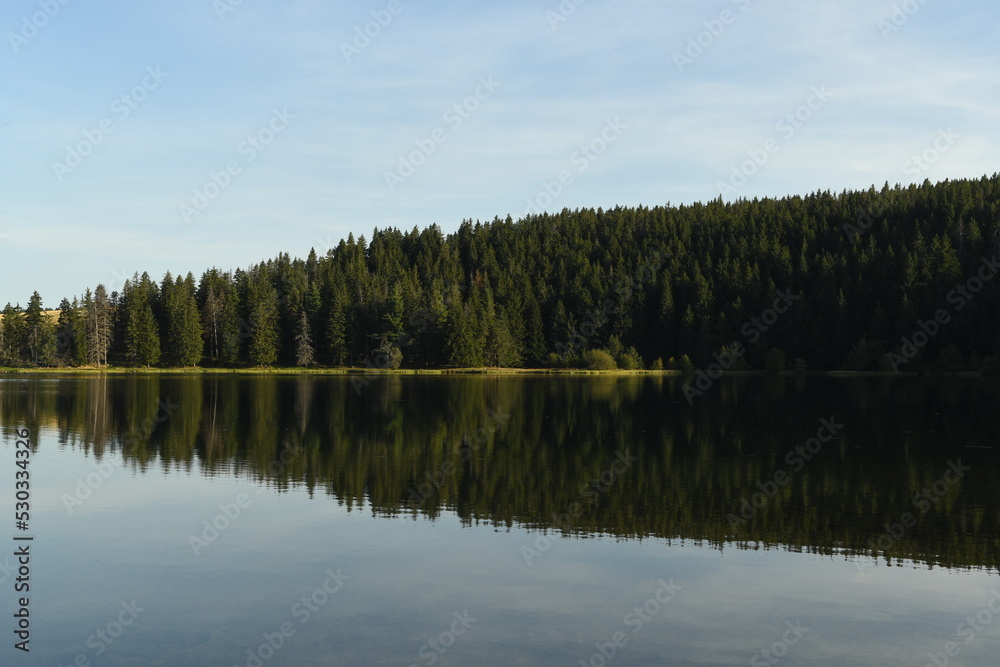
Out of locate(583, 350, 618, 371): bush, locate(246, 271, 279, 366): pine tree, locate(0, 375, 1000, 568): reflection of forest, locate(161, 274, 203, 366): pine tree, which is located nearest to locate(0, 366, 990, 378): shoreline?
locate(583, 350, 618, 371): bush

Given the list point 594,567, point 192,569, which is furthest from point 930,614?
point 192,569

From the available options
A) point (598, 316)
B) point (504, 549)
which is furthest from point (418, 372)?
point (504, 549)

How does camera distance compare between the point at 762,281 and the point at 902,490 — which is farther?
the point at 762,281

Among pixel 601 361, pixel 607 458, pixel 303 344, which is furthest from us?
pixel 303 344

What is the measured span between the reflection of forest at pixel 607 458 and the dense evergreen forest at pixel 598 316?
92.1 m

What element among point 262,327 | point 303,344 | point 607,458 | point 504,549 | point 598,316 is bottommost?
point 504,549

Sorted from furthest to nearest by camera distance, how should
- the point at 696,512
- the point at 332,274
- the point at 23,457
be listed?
the point at 332,274 < the point at 23,457 < the point at 696,512

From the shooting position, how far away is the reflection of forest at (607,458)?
2409 cm

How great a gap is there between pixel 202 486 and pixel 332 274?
158956 mm

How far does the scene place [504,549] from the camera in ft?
69.1

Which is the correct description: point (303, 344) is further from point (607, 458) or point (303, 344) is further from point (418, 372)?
point (607, 458)

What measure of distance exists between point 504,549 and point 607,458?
15753 mm

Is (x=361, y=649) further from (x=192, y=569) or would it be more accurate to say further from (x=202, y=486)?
(x=202, y=486)

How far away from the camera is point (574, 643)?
1464 cm
